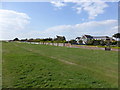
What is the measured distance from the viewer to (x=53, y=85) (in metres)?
3.60

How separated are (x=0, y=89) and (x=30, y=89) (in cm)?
88

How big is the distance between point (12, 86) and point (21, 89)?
1.28ft

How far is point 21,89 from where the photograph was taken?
330 cm

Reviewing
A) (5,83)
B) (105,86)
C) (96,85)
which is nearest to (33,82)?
(5,83)

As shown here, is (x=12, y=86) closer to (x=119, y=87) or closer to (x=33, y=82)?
(x=33, y=82)

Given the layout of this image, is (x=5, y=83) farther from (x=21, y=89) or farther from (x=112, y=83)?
(x=112, y=83)

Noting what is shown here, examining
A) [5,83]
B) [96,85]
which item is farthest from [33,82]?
[96,85]

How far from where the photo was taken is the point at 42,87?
11.4 feet

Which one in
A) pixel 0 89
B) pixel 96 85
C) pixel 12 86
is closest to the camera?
pixel 0 89

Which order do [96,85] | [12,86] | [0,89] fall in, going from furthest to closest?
[96,85], [12,86], [0,89]

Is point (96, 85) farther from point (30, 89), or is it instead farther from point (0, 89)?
point (0, 89)

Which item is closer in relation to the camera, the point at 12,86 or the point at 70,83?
the point at 12,86

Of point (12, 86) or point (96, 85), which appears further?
point (96, 85)

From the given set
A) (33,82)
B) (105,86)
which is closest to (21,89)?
(33,82)
